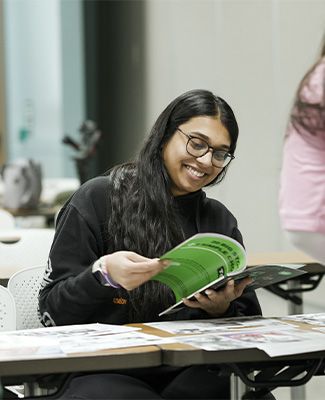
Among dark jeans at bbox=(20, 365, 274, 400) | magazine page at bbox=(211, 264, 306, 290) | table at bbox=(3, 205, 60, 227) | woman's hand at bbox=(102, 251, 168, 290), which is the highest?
woman's hand at bbox=(102, 251, 168, 290)

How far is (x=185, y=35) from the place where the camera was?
7953mm

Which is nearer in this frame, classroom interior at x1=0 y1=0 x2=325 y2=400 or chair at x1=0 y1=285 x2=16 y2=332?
chair at x1=0 y1=285 x2=16 y2=332

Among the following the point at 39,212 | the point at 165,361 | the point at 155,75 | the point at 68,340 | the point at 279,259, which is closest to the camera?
the point at 165,361

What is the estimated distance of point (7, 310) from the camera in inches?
102

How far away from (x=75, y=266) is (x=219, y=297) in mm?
387

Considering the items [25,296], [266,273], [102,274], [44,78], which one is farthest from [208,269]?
[44,78]

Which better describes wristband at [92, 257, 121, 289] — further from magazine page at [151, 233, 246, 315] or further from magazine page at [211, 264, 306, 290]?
magazine page at [211, 264, 306, 290]

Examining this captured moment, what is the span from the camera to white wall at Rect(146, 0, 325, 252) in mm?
5801

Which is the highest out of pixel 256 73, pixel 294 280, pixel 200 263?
pixel 256 73

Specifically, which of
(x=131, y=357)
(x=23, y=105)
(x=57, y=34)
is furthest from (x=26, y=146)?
(x=131, y=357)

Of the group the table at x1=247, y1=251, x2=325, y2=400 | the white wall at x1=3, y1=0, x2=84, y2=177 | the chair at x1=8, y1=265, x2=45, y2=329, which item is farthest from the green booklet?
the white wall at x1=3, y1=0, x2=84, y2=177

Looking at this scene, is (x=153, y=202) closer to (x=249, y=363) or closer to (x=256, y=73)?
(x=249, y=363)

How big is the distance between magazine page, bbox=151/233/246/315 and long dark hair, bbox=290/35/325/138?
39 cm

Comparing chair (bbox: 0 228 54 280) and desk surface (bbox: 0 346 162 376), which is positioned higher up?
desk surface (bbox: 0 346 162 376)
